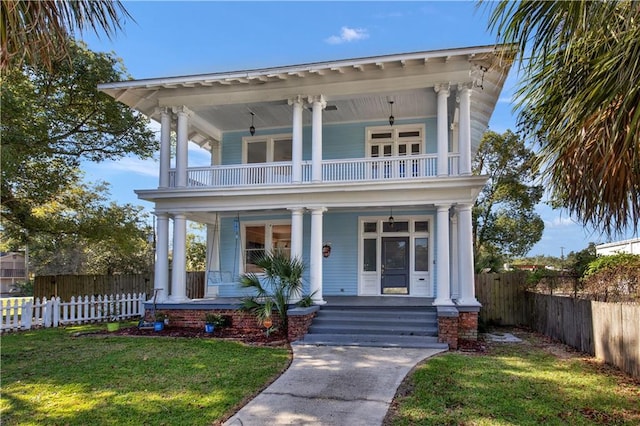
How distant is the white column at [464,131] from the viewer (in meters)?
10.6

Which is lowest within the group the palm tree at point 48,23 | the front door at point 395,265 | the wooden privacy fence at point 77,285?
the wooden privacy fence at point 77,285

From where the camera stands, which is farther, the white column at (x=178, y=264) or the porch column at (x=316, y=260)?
the white column at (x=178, y=264)

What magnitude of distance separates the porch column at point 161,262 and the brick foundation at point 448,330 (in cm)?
721

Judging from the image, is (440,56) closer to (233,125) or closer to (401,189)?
(401,189)

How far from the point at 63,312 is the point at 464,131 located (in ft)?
42.0

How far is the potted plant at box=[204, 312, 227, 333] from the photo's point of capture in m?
10.9

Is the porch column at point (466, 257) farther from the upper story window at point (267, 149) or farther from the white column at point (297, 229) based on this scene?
the upper story window at point (267, 149)

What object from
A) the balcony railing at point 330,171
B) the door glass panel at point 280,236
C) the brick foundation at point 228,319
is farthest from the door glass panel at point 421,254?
the brick foundation at point 228,319

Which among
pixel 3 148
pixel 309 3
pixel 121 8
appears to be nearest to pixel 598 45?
pixel 121 8

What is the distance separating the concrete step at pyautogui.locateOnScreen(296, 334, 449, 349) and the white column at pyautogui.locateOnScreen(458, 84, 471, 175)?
409 centimetres

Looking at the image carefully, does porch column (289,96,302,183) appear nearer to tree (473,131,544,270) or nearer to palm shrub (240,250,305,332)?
palm shrub (240,250,305,332)

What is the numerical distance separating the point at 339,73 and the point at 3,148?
975cm

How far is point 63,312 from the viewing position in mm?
13555

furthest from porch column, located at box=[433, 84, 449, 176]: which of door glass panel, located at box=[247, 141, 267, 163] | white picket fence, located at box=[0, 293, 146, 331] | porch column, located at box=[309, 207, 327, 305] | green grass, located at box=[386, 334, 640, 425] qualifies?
white picket fence, located at box=[0, 293, 146, 331]
